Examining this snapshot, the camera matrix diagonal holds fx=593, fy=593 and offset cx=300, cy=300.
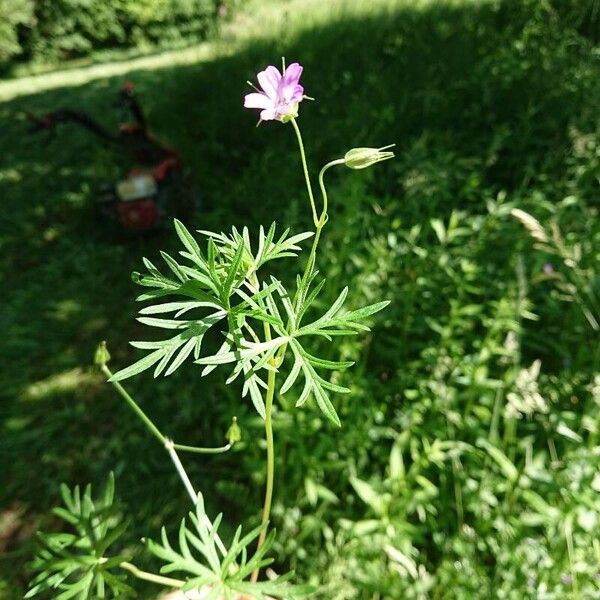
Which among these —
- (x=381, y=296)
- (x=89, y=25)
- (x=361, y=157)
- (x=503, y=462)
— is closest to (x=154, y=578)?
(x=361, y=157)

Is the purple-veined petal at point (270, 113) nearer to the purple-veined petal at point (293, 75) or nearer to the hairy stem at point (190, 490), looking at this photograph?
the purple-veined petal at point (293, 75)

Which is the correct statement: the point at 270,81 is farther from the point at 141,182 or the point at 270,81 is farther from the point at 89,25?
the point at 89,25

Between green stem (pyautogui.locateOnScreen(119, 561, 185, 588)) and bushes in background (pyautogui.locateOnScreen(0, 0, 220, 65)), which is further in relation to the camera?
bushes in background (pyautogui.locateOnScreen(0, 0, 220, 65))

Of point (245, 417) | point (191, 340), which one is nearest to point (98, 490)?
point (245, 417)

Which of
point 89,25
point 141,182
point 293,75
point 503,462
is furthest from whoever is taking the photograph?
point 89,25

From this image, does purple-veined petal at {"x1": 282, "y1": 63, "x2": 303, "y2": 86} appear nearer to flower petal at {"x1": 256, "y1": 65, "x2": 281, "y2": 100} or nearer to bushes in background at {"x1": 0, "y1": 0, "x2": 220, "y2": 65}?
flower petal at {"x1": 256, "y1": 65, "x2": 281, "y2": 100}

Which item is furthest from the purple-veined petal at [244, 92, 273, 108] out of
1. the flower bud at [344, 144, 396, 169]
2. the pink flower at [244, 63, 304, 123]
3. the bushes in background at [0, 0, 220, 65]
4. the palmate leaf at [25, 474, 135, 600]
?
the bushes in background at [0, 0, 220, 65]
